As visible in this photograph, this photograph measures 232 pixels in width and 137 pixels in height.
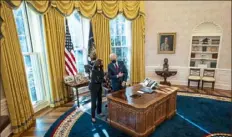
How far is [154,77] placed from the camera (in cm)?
668

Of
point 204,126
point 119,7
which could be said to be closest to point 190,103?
point 204,126

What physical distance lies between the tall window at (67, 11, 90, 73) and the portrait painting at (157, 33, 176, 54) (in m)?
2.81

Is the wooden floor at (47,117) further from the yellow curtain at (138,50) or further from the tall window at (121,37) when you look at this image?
the tall window at (121,37)

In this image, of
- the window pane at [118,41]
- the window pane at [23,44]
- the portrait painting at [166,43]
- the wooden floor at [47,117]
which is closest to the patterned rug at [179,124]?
the wooden floor at [47,117]

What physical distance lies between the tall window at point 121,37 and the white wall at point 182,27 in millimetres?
765

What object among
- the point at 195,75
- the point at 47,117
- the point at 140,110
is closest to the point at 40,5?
the point at 47,117

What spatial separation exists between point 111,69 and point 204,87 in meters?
4.03

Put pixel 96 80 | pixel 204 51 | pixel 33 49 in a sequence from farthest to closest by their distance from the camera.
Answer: pixel 204 51 < pixel 33 49 < pixel 96 80

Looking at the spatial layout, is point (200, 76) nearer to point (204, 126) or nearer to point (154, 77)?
point (154, 77)

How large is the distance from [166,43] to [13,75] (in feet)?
16.6

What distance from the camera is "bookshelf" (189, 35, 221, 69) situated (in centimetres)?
574

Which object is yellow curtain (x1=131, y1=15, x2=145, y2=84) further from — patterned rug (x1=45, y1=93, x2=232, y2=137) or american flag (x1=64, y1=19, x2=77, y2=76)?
american flag (x1=64, y1=19, x2=77, y2=76)

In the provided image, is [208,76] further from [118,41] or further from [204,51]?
[118,41]

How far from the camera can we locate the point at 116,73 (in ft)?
12.7
